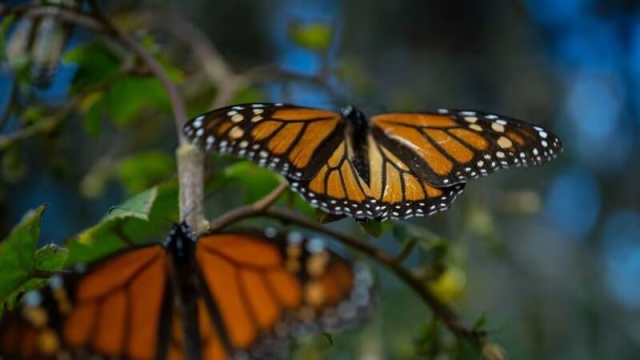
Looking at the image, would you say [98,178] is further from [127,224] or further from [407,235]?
[407,235]

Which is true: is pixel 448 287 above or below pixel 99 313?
below

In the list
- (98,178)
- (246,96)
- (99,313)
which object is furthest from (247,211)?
(98,178)

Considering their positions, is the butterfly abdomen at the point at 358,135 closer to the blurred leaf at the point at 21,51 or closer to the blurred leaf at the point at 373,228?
the blurred leaf at the point at 373,228

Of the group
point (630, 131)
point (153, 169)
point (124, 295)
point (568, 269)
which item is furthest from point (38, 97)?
point (630, 131)

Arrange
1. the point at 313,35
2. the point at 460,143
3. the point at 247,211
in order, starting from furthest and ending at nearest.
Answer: the point at 313,35 → the point at 460,143 → the point at 247,211

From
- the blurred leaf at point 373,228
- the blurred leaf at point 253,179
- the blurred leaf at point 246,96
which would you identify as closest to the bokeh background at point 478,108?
the blurred leaf at point 246,96

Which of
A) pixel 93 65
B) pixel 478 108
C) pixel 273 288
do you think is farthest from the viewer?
pixel 478 108
